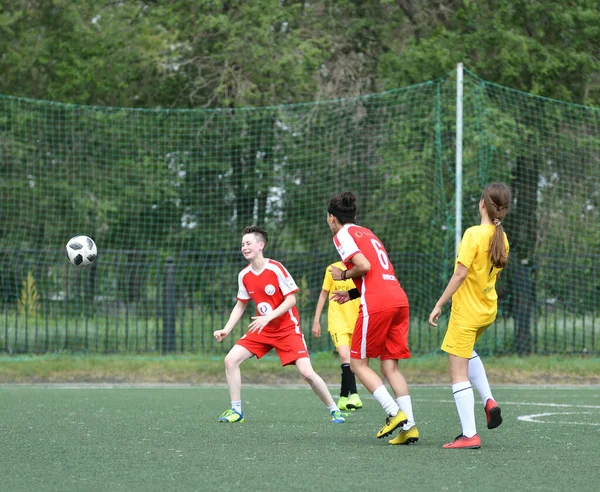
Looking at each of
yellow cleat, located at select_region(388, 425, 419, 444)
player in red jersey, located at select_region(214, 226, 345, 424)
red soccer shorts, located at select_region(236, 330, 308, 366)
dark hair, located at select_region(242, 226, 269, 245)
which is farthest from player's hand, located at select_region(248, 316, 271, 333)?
yellow cleat, located at select_region(388, 425, 419, 444)

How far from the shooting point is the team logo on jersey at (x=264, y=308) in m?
8.53

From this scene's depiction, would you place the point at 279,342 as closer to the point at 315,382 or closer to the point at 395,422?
the point at 315,382

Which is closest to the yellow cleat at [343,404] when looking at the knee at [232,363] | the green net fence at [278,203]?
the knee at [232,363]

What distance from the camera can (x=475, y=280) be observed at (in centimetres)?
664

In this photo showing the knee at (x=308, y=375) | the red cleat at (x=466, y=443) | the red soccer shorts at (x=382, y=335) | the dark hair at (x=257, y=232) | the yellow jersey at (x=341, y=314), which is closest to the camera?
the red cleat at (x=466, y=443)

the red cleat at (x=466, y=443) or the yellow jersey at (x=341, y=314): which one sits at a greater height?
the yellow jersey at (x=341, y=314)

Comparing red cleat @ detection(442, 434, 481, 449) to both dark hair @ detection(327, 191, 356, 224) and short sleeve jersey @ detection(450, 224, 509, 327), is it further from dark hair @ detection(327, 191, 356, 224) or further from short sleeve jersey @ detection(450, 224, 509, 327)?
dark hair @ detection(327, 191, 356, 224)

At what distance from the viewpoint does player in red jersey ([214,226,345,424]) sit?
8.40 meters

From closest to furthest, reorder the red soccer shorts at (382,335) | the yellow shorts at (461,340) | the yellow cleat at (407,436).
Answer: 1. the yellow shorts at (461,340)
2. the yellow cleat at (407,436)
3. the red soccer shorts at (382,335)

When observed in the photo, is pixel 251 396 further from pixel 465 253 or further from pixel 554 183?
pixel 554 183

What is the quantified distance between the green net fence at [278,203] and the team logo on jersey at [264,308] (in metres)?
6.95

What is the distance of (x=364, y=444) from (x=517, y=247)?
38.5 feet

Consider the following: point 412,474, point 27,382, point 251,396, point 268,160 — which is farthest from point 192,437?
point 268,160

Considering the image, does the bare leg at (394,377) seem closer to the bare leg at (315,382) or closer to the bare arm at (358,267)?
the bare arm at (358,267)
